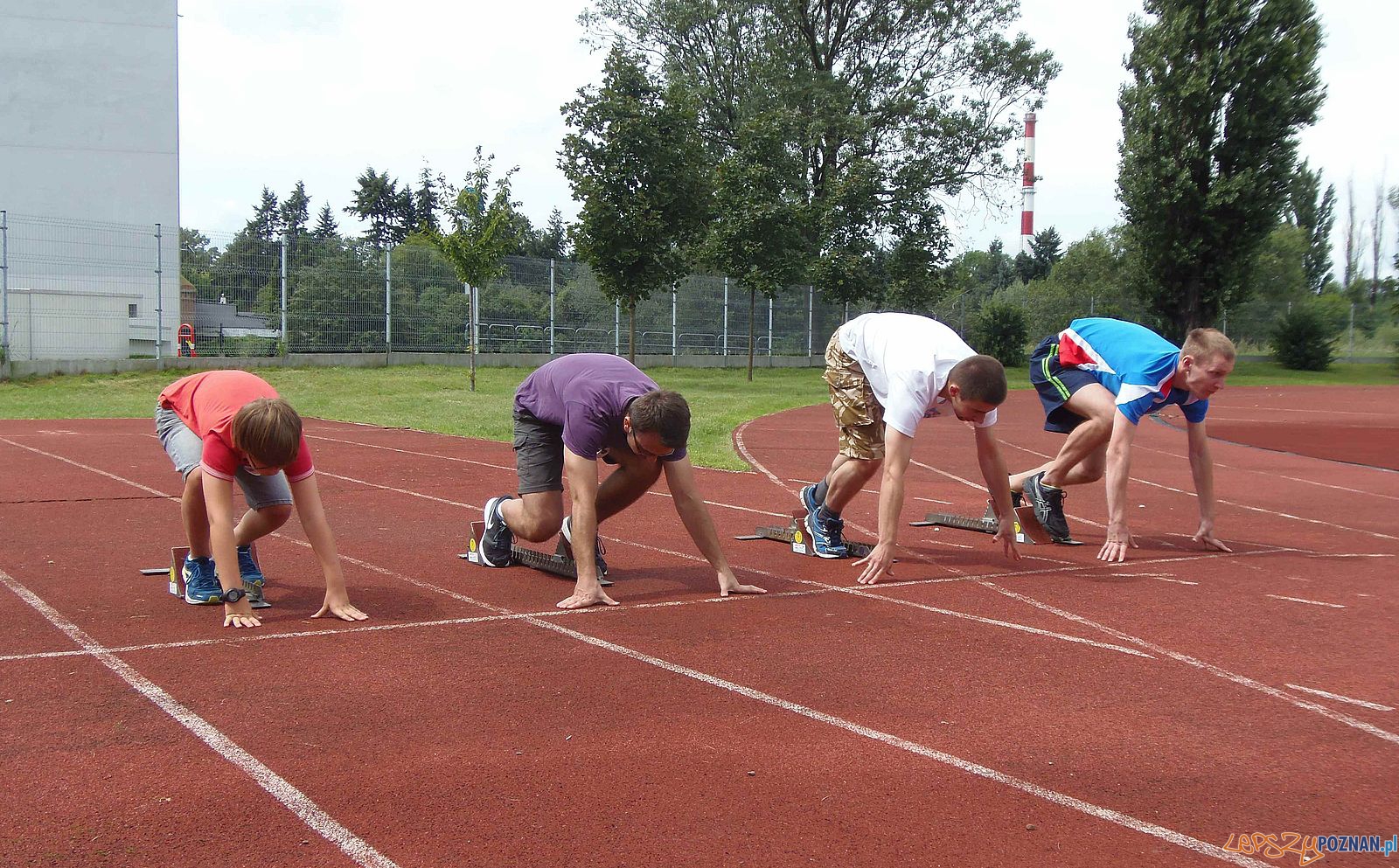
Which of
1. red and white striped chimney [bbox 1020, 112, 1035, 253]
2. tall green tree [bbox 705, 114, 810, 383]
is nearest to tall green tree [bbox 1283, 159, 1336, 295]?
red and white striped chimney [bbox 1020, 112, 1035, 253]

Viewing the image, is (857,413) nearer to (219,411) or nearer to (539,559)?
(539,559)

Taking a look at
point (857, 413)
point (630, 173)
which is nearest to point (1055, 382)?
point (857, 413)

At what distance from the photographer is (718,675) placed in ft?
14.3

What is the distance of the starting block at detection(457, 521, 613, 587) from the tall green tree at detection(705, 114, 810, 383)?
61.3 ft

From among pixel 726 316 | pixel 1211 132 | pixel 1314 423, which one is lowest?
pixel 1314 423

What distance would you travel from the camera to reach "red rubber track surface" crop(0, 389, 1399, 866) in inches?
119

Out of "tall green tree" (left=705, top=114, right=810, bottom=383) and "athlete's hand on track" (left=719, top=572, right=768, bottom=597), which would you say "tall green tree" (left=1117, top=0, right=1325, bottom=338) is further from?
"athlete's hand on track" (left=719, top=572, right=768, bottom=597)

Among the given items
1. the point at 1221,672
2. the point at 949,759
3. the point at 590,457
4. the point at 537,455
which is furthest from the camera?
the point at 537,455

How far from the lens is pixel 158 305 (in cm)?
2084

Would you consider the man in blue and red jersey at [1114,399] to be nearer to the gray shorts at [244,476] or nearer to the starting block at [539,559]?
the starting block at [539,559]

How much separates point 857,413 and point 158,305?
1847cm

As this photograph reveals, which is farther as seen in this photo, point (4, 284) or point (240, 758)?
point (4, 284)

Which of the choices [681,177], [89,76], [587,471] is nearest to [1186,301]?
[681,177]

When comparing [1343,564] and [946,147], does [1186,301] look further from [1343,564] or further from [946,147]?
[1343,564]
